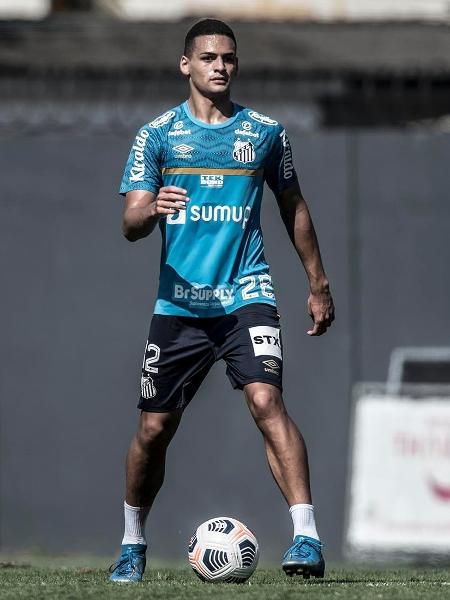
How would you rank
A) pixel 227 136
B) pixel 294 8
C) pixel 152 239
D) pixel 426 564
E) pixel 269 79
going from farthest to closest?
pixel 294 8
pixel 269 79
pixel 152 239
pixel 426 564
pixel 227 136

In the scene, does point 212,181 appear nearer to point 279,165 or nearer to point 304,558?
point 279,165

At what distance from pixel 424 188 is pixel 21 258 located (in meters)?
2.71

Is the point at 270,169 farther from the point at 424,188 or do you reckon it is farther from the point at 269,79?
the point at 269,79

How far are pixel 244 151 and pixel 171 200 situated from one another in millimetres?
651

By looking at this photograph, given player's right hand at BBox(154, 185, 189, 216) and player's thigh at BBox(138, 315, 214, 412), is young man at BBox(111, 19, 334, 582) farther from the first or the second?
player's right hand at BBox(154, 185, 189, 216)

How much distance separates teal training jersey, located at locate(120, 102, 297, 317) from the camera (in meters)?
7.56

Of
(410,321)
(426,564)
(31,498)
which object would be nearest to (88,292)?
(31,498)

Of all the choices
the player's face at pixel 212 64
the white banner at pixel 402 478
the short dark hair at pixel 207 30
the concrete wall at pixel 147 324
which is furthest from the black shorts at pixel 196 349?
the concrete wall at pixel 147 324

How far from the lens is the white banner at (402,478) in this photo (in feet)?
36.7

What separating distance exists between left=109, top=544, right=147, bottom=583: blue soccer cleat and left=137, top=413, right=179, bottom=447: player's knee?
0.47 meters

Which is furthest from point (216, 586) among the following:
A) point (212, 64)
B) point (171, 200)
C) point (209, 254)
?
point (212, 64)

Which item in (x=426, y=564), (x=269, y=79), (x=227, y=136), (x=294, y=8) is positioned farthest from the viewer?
(x=294, y=8)

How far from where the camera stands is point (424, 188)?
11820 millimetres

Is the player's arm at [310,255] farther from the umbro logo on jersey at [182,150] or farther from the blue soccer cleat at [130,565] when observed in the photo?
the blue soccer cleat at [130,565]
